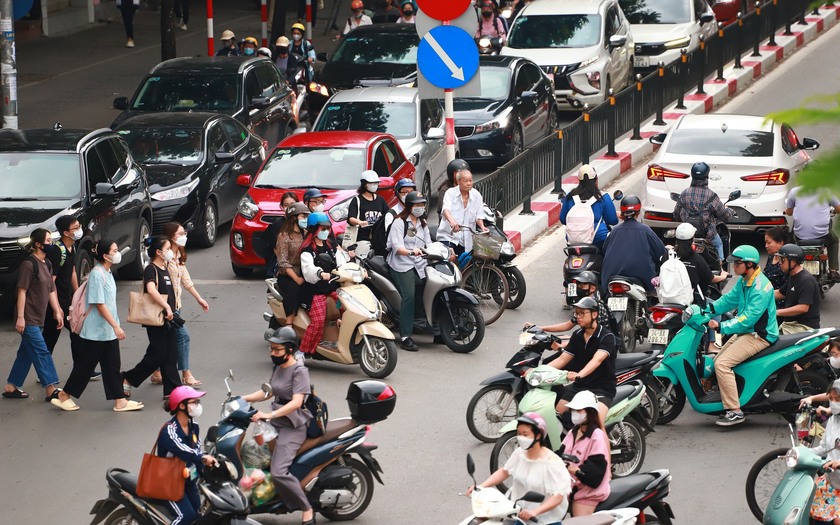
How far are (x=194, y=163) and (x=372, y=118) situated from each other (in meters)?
2.70

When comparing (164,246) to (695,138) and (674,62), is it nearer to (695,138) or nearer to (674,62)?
(695,138)

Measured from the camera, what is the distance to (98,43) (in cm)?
3023

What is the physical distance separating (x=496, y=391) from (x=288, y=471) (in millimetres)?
2217

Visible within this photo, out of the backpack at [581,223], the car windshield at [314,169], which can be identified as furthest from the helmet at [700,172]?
the car windshield at [314,169]

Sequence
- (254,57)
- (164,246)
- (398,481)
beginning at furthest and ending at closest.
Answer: (254,57)
(164,246)
(398,481)

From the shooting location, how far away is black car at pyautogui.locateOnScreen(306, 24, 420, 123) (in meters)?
21.2

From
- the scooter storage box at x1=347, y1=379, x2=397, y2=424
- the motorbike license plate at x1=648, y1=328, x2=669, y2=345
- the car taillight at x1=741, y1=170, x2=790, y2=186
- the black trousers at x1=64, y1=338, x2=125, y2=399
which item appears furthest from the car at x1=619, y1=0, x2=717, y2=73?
the scooter storage box at x1=347, y1=379, x2=397, y2=424

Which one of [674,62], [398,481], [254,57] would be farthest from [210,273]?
[674,62]

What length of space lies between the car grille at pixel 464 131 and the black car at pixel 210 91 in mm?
2852

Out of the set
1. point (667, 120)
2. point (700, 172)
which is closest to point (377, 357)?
point (700, 172)

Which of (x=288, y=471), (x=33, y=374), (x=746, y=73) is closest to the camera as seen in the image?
(x=288, y=471)

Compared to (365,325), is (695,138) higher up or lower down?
higher up

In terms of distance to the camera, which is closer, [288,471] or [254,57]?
[288,471]

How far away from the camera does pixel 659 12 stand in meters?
26.3
